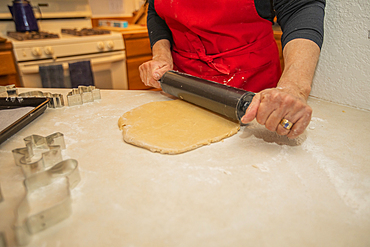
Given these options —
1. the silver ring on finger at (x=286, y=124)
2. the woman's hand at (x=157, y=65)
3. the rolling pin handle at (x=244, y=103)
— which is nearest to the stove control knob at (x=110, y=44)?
the woman's hand at (x=157, y=65)

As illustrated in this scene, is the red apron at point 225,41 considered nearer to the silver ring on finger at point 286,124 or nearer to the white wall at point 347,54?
the white wall at point 347,54

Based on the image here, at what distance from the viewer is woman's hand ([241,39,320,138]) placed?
2.23ft

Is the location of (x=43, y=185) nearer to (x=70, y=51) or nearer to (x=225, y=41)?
(x=225, y=41)

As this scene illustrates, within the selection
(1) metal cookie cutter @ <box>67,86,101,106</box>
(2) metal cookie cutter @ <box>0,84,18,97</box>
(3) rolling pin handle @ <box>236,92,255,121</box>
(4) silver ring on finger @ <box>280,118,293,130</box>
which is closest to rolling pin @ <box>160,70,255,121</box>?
(3) rolling pin handle @ <box>236,92,255,121</box>

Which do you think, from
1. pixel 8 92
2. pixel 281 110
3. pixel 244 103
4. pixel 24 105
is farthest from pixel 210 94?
pixel 8 92

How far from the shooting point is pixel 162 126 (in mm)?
863

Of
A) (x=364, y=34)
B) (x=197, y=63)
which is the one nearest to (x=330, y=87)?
(x=364, y=34)

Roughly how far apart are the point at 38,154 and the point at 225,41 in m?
0.86

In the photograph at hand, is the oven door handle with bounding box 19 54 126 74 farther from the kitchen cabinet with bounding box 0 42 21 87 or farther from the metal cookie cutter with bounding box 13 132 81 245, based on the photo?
the metal cookie cutter with bounding box 13 132 81 245

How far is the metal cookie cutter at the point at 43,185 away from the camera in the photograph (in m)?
0.46

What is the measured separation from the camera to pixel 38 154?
73 centimetres

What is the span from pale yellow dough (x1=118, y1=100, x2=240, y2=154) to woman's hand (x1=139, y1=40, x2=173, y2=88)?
15 centimetres

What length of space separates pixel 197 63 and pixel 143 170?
2.35ft

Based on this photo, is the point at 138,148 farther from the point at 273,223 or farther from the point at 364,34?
the point at 364,34
